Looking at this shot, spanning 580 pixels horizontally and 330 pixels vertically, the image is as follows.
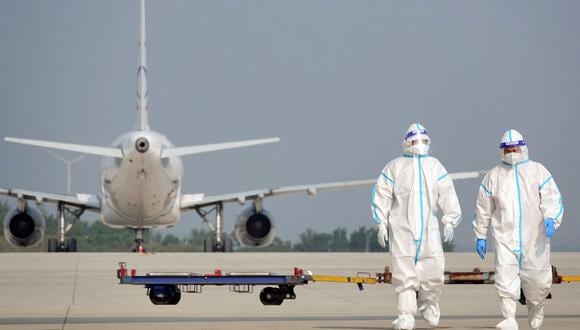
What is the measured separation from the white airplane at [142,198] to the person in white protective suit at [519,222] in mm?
30477

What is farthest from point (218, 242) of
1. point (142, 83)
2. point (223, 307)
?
point (223, 307)

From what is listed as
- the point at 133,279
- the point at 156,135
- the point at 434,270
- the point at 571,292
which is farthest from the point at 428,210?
the point at 156,135

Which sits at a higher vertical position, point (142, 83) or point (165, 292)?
point (142, 83)

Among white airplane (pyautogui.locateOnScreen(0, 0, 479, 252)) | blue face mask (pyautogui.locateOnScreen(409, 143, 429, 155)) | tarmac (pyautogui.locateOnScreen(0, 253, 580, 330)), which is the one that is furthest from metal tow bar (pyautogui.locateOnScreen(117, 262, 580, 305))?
white airplane (pyautogui.locateOnScreen(0, 0, 479, 252))

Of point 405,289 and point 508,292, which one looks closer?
point 508,292

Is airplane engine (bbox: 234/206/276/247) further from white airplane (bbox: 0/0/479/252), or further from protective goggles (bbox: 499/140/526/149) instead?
protective goggles (bbox: 499/140/526/149)

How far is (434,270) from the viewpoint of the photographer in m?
14.0

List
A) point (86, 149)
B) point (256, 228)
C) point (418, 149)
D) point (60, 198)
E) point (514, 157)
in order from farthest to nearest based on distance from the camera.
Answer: point (256, 228), point (60, 198), point (86, 149), point (418, 149), point (514, 157)

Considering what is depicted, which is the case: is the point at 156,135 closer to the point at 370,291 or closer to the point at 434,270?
the point at 370,291

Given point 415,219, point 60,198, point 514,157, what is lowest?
point 415,219

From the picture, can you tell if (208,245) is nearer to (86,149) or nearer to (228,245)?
(228,245)

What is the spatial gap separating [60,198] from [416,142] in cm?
3659

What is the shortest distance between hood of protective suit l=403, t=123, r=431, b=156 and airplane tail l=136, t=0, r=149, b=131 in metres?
39.6

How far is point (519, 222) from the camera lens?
14055 millimetres
